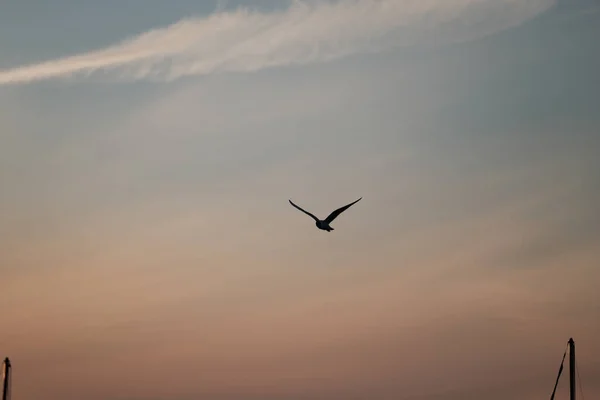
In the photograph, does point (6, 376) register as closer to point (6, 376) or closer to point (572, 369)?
point (6, 376)

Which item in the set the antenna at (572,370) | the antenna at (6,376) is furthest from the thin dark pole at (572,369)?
the antenna at (6,376)

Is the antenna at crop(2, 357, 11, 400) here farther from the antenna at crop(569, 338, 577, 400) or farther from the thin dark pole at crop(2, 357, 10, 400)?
the antenna at crop(569, 338, 577, 400)

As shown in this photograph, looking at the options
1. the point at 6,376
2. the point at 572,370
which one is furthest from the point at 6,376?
the point at 572,370

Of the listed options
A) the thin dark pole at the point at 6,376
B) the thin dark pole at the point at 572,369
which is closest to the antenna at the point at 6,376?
the thin dark pole at the point at 6,376

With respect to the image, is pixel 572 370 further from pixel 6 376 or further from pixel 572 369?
pixel 6 376

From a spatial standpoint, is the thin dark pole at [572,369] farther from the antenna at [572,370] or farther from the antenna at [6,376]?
the antenna at [6,376]

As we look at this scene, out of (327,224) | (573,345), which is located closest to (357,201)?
(327,224)

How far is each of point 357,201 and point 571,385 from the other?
32.2 meters

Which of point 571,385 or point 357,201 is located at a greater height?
point 357,201

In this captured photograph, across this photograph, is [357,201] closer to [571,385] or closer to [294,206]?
[294,206]

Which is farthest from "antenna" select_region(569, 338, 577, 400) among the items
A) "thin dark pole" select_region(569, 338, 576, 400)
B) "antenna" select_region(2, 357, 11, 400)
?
"antenna" select_region(2, 357, 11, 400)

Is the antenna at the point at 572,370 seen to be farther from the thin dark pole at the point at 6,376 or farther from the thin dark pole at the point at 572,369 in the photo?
the thin dark pole at the point at 6,376

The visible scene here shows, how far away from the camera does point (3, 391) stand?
126 metres

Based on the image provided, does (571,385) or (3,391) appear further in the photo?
(571,385)
